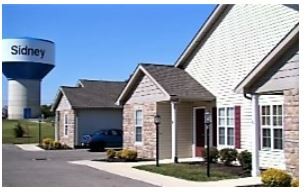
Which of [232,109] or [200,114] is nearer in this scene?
[232,109]

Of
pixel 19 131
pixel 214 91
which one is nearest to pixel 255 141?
pixel 214 91

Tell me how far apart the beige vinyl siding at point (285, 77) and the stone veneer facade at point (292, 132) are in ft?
0.77

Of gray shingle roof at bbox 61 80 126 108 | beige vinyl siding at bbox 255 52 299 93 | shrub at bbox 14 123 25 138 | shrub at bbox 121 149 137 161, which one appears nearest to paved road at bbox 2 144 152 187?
shrub at bbox 121 149 137 161

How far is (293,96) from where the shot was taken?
481 inches

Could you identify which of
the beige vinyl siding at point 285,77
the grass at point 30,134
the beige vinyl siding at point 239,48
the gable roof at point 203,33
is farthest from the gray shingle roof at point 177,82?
the grass at point 30,134

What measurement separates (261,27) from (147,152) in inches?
271

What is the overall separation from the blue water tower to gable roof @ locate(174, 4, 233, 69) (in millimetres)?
5718

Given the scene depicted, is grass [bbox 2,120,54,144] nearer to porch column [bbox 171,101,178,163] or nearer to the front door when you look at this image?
the front door

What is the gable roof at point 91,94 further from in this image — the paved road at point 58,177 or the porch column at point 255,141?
the porch column at point 255,141

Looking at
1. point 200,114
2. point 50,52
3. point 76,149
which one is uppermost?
point 50,52

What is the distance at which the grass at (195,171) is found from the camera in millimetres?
14303

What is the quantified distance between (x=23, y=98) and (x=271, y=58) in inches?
446
